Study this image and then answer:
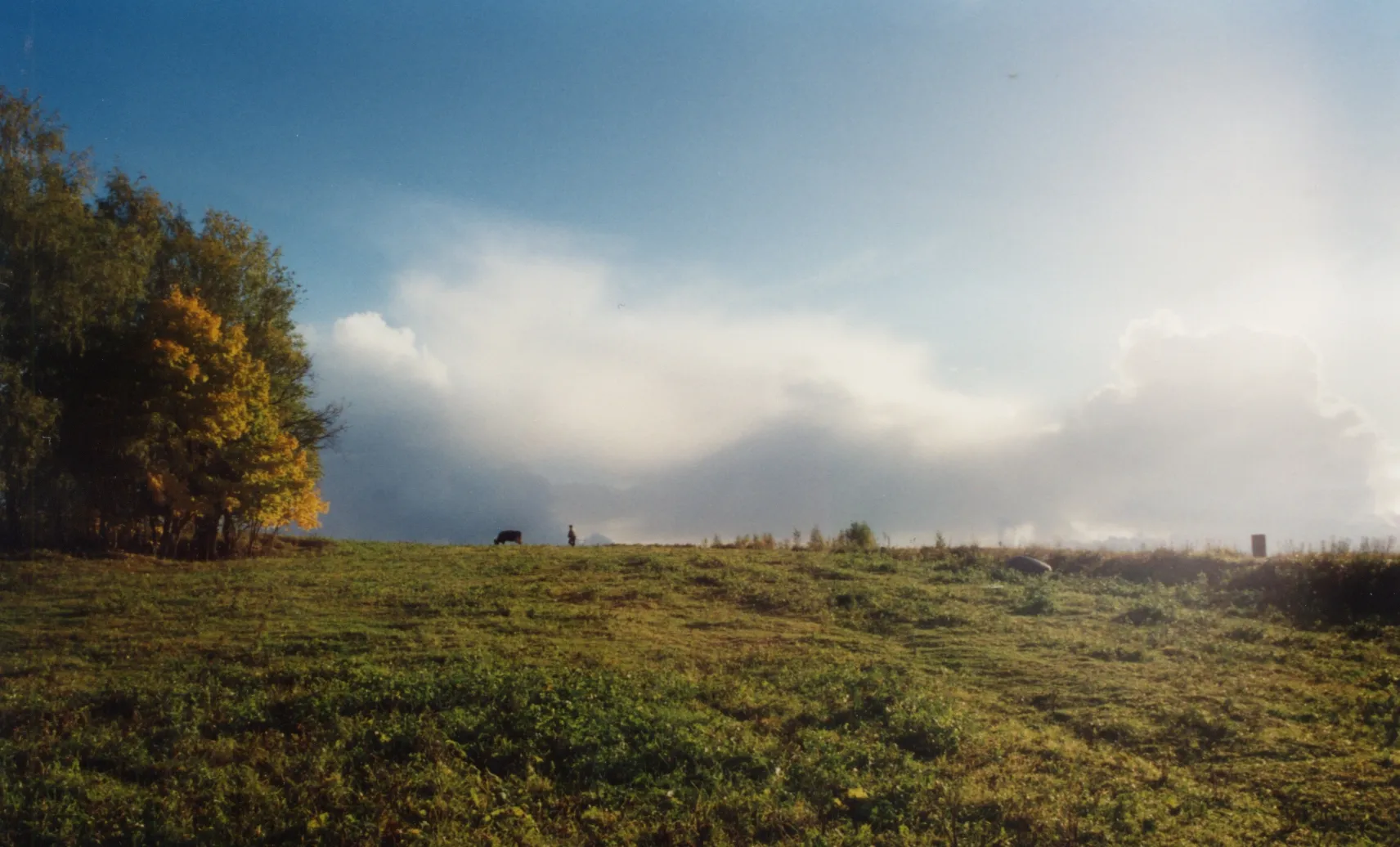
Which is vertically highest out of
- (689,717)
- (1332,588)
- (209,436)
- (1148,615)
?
(209,436)

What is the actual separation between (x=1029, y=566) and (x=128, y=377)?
29.5 metres

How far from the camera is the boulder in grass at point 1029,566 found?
87.1 feet

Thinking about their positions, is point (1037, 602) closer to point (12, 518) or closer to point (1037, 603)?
point (1037, 603)

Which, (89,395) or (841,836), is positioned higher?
(89,395)

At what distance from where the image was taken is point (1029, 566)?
2698 centimetres

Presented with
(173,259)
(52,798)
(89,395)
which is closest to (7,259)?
(89,395)

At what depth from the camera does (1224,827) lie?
336 inches

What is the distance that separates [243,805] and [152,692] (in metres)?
4.29

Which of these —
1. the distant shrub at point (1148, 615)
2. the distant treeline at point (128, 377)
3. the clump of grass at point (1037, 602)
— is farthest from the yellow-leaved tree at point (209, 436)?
the distant shrub at point (1148, 615)

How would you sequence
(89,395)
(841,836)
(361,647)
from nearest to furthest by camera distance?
(841,836) < (361,647) < (89,395)

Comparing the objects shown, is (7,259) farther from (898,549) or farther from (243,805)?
(898,549)

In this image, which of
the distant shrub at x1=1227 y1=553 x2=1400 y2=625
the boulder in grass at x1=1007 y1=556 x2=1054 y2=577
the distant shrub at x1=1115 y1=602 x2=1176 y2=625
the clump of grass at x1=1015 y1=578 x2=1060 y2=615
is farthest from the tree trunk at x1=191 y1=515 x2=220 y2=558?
the distant shrub at x1=1227 y1=553 x2=1400 y2=625

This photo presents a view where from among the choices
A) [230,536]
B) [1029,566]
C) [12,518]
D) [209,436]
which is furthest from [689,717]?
[230,536]

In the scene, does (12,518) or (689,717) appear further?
(12,518)
